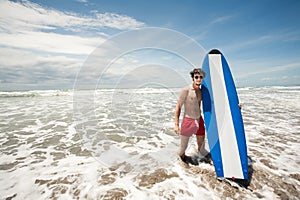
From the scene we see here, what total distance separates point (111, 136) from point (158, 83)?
2.78 m

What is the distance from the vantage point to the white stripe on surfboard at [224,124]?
9.45 feet

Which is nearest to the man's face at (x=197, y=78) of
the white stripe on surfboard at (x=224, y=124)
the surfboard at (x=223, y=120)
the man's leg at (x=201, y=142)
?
the surfboard at (x=223, y=120)

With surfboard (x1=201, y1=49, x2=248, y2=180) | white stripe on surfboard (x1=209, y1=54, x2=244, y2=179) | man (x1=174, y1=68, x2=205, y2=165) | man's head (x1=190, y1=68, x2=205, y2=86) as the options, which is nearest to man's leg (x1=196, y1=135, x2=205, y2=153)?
surfboard (x1=201, y1=49, x2=248, y2=180)

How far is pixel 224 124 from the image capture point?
3.30 metres

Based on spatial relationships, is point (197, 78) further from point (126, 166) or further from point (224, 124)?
point (126, 166)

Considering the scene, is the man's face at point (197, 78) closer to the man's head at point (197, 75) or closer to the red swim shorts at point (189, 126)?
the man's head at point (197, 75)

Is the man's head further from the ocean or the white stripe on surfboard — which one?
the ocean

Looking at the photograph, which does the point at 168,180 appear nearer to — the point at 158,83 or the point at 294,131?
the point at 158,83

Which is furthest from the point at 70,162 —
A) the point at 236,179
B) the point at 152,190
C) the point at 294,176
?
the point at 294,176

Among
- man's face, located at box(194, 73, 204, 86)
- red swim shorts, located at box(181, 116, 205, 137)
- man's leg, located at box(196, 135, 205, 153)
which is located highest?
man's face, located at box(194, 73, 204, 86)

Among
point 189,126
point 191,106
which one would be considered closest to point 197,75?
point 191,106

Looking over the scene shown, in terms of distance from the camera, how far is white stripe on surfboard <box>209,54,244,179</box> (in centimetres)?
288

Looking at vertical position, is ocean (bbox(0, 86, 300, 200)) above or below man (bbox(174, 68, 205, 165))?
below

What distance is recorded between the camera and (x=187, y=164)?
353 cm
